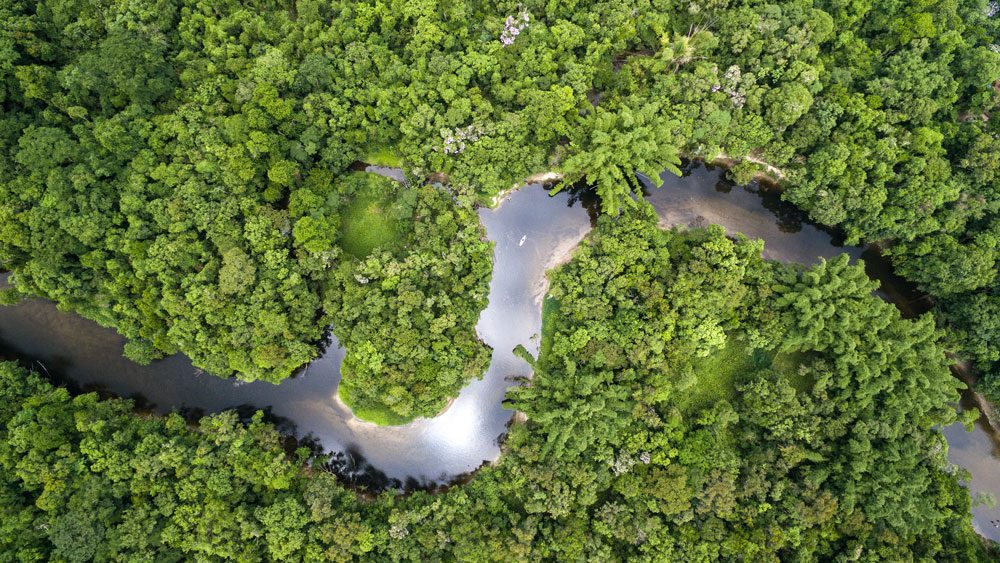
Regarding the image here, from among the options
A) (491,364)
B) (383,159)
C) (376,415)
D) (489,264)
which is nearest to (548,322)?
(491,364)

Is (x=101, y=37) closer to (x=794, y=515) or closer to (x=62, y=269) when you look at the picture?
(x=62, y=269)

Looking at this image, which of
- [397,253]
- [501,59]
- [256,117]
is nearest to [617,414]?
[397,253]

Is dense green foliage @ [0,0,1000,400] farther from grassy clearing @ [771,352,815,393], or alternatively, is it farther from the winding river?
grassy clearing @ [771,352,815,393]

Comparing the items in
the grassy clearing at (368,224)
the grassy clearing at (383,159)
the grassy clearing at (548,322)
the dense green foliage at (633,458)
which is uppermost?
the grassy clearing at (383,159)

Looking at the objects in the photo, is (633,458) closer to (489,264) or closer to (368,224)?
(489,264)

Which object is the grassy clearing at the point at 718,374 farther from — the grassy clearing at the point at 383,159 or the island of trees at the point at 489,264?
the grassy clearing at the point at 383,159

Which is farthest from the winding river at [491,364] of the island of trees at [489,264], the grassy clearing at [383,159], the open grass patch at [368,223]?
the grassy clearing at [383,159]
